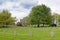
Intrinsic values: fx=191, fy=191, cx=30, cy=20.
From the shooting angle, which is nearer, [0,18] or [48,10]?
[0,18]

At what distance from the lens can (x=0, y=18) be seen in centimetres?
8388

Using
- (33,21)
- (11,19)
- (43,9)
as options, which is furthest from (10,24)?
(43,9)

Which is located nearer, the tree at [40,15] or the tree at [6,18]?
the tree at [6,18]

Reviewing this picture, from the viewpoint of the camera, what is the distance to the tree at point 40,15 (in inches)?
3383

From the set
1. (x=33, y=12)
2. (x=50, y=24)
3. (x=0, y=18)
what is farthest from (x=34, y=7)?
(x=0, y=18)

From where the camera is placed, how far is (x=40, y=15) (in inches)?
3430

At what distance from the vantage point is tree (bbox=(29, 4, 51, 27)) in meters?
85.9

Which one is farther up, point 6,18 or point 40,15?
point 40,15

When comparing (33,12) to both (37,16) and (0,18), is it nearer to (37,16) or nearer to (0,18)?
(37,16)

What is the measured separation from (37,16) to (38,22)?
2807 millimetres

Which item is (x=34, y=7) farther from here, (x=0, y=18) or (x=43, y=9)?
(x=0, y=18)

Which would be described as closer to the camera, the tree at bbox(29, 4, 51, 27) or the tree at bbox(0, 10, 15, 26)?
the tree at bbox(0, 10, 15, 26)

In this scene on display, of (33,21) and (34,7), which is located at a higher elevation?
(34,7)

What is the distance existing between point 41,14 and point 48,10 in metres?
4.96
